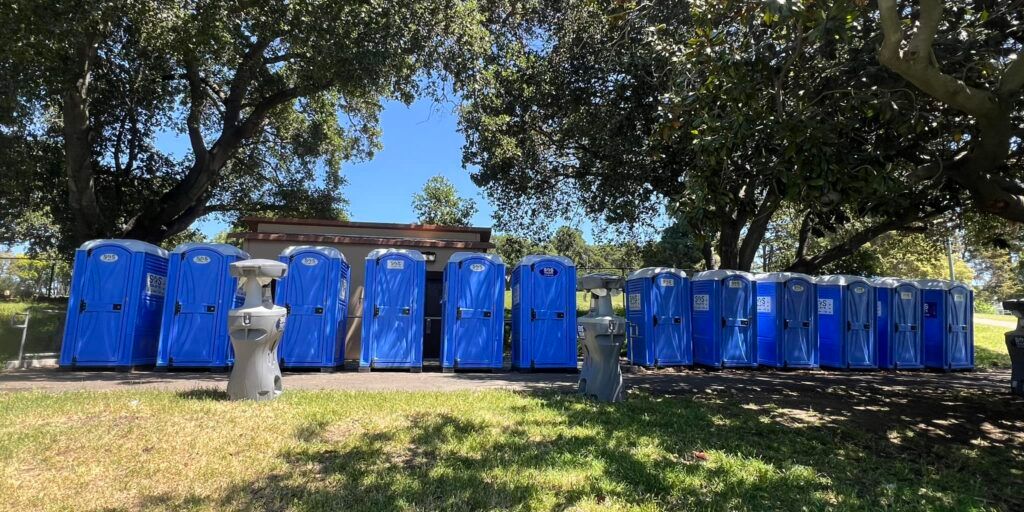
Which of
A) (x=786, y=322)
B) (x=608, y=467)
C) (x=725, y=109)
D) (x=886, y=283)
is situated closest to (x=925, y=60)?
(x=725, y=109)

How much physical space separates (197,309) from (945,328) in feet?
47.3

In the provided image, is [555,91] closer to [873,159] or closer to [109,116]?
Result: [873,159]

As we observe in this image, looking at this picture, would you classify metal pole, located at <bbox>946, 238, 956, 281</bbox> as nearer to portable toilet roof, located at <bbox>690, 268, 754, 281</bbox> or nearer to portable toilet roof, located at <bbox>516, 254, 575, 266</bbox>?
portable toilet roof, located at <bbox>690, 268, 754, 281</bbox>

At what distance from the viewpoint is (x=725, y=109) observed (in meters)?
6.92

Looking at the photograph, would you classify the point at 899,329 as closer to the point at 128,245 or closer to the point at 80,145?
the point at 128,245

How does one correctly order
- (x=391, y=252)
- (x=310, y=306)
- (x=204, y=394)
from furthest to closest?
1. (x=391, y=252)
2. (x=310, y=306)
3. (x=204, y=394)

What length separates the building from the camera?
1144cm

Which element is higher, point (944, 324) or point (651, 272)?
point (651, 272)

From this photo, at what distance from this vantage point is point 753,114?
6652mm

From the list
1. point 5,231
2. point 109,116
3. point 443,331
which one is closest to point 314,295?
point 443,331

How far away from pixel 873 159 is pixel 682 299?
15.3 feet

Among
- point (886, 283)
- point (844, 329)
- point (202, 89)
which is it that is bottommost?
point (844, 329)

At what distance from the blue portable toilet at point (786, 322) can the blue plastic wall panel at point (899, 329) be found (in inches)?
65.3

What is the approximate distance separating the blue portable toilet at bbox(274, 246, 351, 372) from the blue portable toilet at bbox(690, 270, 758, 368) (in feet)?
21.6
